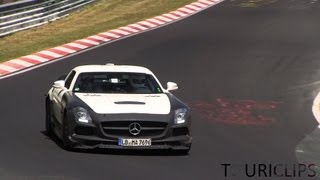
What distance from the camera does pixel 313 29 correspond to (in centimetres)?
3256

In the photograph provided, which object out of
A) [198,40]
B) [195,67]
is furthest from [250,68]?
[198,40]

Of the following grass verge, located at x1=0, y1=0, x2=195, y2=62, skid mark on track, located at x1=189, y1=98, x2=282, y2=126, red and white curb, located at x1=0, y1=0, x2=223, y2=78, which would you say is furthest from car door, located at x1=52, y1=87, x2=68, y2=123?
grass verge, located at x1=0, y1=0, x2=195, y2=62

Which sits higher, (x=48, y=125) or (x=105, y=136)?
(x=105, y=136)

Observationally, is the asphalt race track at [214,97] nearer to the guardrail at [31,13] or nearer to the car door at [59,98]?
the car door at [59,98]

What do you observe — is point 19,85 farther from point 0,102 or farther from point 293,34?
point 293,34

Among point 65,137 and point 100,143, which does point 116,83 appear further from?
point 100,143

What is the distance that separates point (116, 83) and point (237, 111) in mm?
4383

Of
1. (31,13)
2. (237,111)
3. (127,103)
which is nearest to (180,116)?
(127,103)

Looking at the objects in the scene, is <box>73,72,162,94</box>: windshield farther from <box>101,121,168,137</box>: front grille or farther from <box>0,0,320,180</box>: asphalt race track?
<box>101,121,168,137</box>: front grille

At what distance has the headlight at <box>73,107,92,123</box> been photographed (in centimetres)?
1231

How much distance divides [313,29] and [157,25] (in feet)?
20.8

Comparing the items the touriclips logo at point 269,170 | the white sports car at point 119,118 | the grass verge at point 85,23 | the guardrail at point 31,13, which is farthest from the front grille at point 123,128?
the guardrail at point 31,13

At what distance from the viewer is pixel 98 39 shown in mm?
29844

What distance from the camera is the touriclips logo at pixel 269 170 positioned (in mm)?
11453
